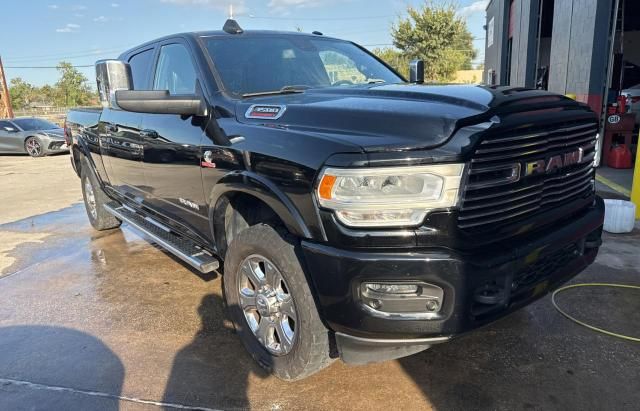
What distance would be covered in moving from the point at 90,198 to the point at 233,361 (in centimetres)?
398

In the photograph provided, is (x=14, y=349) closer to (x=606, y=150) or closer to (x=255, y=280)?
(x=255, y=280)

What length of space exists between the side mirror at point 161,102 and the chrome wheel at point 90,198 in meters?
3.23

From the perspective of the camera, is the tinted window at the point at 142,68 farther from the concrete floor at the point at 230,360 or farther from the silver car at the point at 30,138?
the silver car at the point at 30,138

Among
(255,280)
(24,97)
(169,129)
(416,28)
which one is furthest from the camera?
(24,97)

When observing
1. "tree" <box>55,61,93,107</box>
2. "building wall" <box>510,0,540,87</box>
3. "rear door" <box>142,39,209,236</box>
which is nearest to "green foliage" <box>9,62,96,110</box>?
"tree" <box>55,61,93,107</box>

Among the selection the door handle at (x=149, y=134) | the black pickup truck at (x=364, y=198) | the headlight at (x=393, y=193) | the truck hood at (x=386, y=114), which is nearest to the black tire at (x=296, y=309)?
the black pickup truck at (x=364, y=198)

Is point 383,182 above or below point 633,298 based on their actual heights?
above

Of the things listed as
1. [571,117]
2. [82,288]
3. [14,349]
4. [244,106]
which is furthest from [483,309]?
[82,288]

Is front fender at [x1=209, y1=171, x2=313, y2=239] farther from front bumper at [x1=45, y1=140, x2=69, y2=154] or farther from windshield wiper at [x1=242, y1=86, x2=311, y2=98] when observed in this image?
front bumper at [x1=45, y1=140, x2=69, y2=154]

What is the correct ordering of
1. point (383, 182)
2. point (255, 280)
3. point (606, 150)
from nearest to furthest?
point (383, 182) → point (255, 280) → point (606, 150)

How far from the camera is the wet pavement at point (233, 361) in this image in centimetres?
261

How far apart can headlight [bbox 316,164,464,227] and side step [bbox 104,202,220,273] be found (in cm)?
150

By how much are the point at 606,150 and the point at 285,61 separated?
7.73 metres

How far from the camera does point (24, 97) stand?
2359 inches
